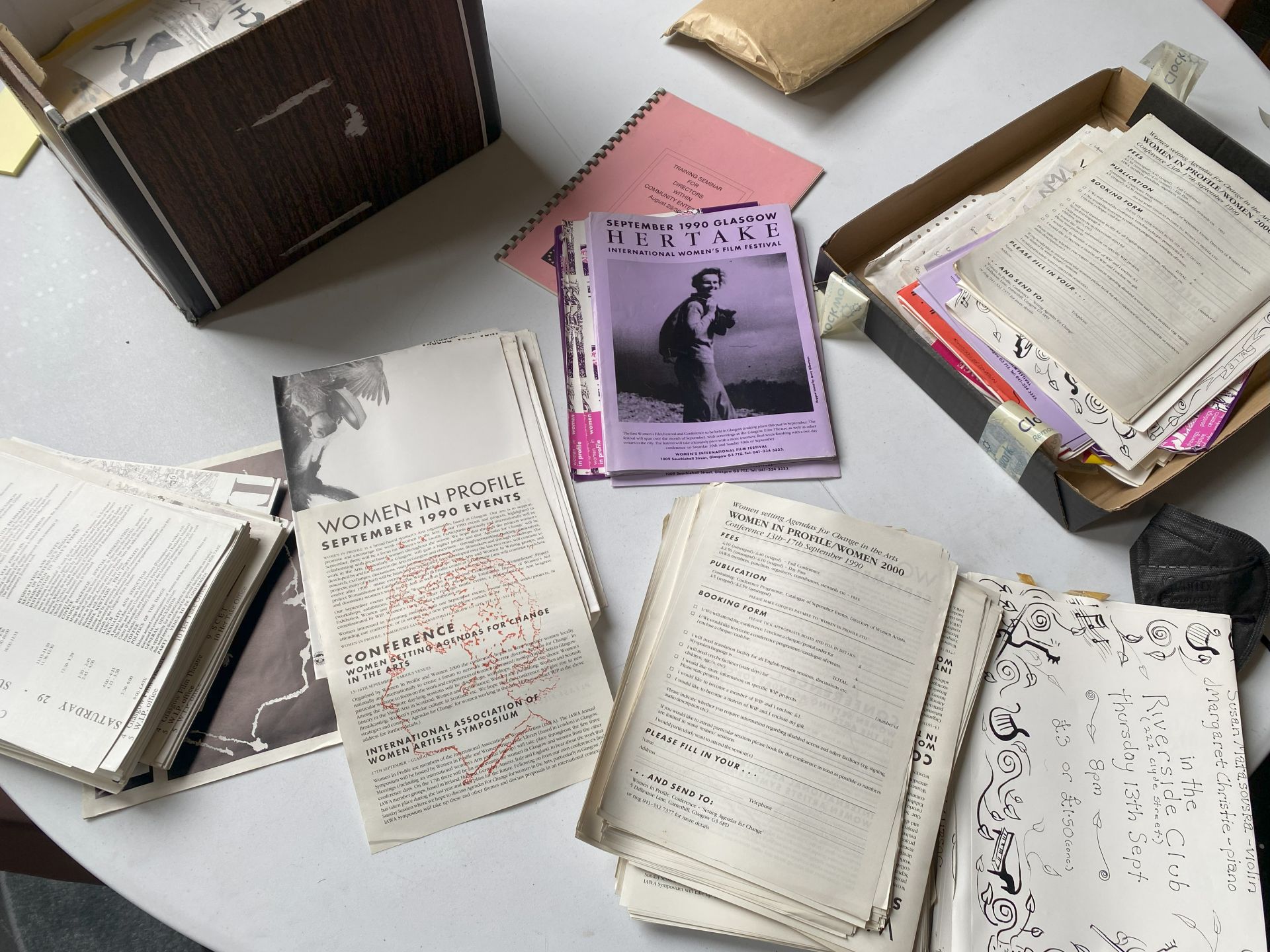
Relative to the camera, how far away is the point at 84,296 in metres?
0.87

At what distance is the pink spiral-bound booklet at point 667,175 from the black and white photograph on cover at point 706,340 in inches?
3.1

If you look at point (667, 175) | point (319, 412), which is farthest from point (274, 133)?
point (667, 175)

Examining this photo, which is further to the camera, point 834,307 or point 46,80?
point 834,307

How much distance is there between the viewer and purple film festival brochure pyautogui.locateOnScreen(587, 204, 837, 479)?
81cm

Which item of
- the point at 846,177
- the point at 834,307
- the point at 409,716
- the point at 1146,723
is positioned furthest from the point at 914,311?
the point at 409,716

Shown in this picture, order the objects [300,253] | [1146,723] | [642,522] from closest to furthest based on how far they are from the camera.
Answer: [1146,723] → [642,522] → [300,253]

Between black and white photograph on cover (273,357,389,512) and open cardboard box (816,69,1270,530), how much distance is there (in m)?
0.42

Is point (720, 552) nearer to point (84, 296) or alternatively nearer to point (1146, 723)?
point (1146, 723)

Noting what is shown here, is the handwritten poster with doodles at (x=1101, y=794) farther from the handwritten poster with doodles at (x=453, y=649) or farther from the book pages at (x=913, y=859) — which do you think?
the handwritten poster with doodles at (x=453, y=649)

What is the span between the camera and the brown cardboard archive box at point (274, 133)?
682 mm

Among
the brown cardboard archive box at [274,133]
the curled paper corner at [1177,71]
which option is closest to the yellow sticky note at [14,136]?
the brown cardboard archive box at [274,133]

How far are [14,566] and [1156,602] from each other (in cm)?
88

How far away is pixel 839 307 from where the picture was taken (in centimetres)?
84

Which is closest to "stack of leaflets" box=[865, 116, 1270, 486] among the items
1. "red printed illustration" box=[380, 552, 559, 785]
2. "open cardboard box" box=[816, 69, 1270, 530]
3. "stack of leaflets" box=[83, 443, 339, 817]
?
"open cardboard box" box=[816, 69, 1270, 530]
